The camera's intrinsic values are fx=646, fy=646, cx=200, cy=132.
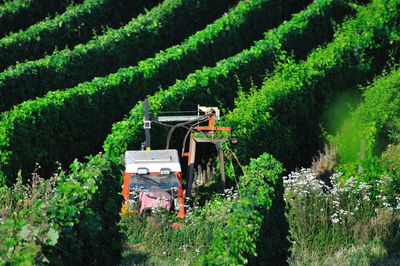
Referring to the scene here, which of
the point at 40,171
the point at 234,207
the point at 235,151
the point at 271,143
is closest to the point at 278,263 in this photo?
the point at 234,207

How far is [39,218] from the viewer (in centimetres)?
866

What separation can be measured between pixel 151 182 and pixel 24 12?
14600mm

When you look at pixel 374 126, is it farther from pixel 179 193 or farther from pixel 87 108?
pixel 87 108

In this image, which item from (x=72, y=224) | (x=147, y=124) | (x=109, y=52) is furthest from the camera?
(x=109, y=52)

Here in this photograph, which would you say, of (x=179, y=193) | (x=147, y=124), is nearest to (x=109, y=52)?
(x=147, y=124)

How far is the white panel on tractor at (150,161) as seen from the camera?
44.4 feet

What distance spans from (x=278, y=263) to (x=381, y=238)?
106 inches

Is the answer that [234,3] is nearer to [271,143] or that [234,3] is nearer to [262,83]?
[262,83]

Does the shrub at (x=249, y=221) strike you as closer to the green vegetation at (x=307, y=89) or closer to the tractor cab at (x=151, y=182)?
the tractor cab at (x=151, y=182)

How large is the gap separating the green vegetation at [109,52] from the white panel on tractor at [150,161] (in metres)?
6.69

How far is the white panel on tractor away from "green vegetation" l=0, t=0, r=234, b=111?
6695mm

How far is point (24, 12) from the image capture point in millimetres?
25594

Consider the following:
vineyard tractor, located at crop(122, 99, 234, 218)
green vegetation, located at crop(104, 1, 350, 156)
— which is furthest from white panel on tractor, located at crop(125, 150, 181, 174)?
green vegetation, located at crop(104, 1, 350, 156)

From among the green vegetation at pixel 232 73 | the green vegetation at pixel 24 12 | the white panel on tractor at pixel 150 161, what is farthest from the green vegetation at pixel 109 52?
the white panel on tractor at pixel 150 161
